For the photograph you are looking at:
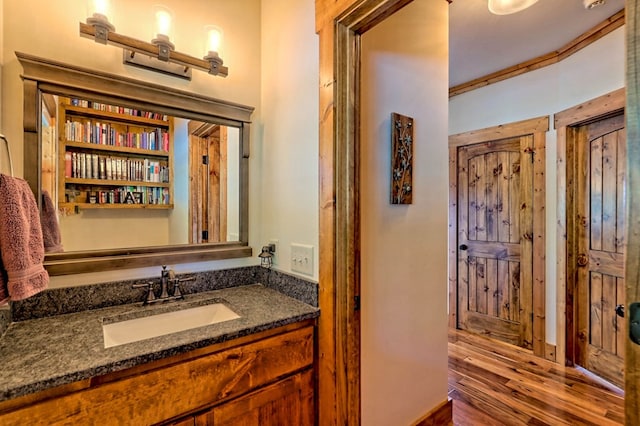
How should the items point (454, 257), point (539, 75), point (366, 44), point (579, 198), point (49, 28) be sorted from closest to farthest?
point (49, 28) → point (366, 44) → point (579, 198) → point (539, 75) → point (454, 257)

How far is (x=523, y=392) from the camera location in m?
2.20

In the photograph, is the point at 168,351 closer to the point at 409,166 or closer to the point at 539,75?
the point at 409,166

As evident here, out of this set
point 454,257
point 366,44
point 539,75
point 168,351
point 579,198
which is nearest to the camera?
point 168,351

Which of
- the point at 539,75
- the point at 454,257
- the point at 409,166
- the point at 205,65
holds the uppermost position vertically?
the point at 539,75

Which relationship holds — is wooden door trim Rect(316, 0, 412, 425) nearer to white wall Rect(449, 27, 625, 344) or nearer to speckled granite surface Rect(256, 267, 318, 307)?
speckled granite surface Rect(256, 267, 318, 307)

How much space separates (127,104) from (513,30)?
2.59 m

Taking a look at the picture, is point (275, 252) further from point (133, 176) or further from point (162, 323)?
point (133, 176)

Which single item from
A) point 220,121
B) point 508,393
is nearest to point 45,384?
point 220,121

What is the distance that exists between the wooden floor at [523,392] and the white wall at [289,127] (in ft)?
5.13

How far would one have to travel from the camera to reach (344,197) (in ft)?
4.34

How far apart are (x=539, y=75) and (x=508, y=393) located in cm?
256

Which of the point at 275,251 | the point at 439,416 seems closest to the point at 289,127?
the point at 275,251

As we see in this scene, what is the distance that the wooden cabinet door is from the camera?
112cm

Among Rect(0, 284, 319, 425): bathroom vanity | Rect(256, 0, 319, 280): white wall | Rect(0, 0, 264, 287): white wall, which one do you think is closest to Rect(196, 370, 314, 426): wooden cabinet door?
Rect(0, 284, 319, 425): bathroom vanity
